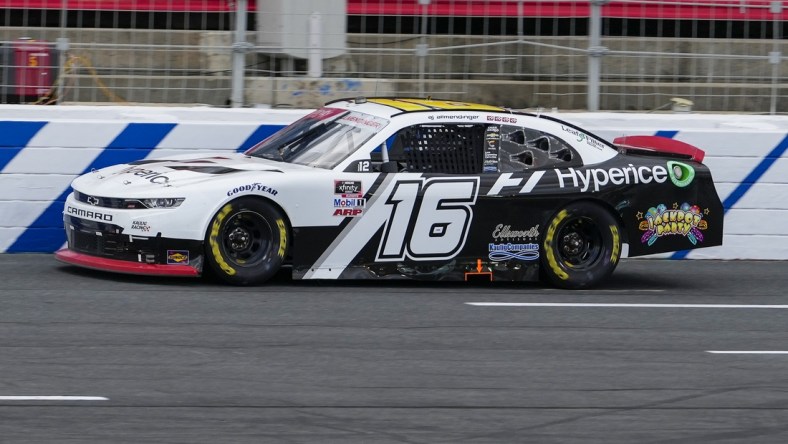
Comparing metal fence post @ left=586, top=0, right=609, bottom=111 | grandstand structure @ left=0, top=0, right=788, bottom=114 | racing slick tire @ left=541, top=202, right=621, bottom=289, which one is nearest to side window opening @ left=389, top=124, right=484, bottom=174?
racing slick tire @ left=541, top=202, right=621, bottom=289

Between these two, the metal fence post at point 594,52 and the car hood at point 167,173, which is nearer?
the car hood at point 167,173

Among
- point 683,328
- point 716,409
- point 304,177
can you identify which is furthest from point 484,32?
point 716,409

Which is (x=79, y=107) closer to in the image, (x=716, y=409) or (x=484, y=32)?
(x=484, y=32)

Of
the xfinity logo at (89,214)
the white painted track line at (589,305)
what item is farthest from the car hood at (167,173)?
the white painted track line at (589,305)

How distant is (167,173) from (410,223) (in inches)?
71.0

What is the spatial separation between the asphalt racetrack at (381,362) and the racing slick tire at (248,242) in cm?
15

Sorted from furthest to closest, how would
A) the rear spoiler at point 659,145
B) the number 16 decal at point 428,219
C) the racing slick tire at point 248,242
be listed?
the rear spoiler at point 659,145 < the number 16 decal at point 428,219 < the racing slick tire at point 248,242

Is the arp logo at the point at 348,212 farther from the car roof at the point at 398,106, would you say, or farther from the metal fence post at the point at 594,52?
the metal fence post at the point at 594,52

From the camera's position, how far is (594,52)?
41.5 feet

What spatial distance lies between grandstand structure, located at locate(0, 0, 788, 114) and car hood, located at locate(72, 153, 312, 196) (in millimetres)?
2024

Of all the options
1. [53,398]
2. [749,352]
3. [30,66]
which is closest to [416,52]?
[30,66]

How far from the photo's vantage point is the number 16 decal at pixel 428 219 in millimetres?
9727

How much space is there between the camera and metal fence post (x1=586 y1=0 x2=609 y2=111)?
498 inches

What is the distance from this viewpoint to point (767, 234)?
12.2m
